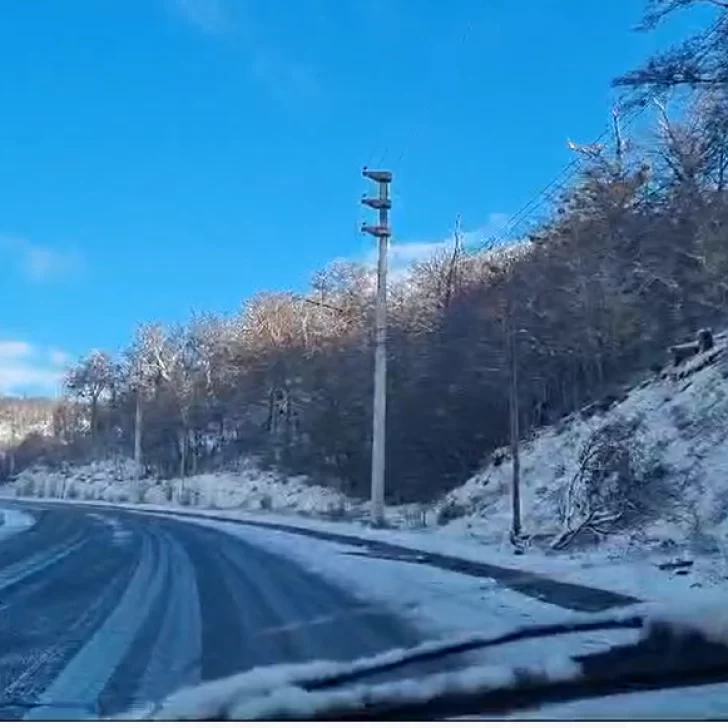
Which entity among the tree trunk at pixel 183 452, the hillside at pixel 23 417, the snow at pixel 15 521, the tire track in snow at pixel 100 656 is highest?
the tree trunk at pixel 183 452

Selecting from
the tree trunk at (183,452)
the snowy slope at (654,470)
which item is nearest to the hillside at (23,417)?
the tree trunk at (183,452)

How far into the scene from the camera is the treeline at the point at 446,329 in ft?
17.3

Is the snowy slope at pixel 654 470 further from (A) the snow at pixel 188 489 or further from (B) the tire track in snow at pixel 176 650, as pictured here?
(B) the tire track in snow at pixel 176 650

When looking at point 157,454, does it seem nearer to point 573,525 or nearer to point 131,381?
point 131,381

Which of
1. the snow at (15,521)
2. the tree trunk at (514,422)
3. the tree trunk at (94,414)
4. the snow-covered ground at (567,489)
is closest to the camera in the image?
the tree trunk at (94,414)

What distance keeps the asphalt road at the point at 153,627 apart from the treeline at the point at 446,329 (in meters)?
1.08

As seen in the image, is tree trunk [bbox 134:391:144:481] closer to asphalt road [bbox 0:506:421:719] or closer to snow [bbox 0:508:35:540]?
asphalt road [bbox 0:506:421:719]

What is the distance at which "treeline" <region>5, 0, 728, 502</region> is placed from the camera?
5.27m

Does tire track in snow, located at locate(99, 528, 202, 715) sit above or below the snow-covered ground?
below

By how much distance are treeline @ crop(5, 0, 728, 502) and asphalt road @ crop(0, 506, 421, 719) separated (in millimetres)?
1083

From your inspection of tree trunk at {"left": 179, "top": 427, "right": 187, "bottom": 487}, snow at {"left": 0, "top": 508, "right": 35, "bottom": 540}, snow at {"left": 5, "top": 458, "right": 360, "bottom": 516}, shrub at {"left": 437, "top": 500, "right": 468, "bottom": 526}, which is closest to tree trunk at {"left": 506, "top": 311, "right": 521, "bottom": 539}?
shrub at {"left": 437, "top": 500, "right": 468, "bottom": 526}

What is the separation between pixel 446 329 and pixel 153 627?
3.61 m

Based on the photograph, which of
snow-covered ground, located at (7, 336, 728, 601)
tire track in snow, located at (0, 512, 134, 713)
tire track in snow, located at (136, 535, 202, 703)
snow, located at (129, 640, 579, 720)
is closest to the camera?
snow, located at (129, 640, 579, 720)

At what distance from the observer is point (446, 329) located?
8898 millimetres
